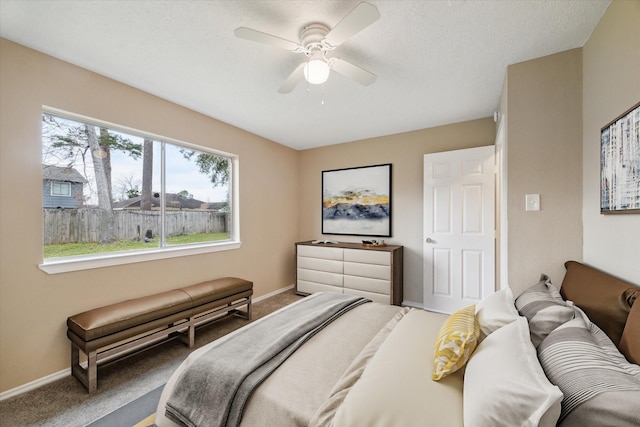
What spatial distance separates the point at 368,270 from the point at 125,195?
2.93 metres

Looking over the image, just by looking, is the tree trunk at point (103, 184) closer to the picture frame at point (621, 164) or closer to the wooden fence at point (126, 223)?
the wooden fence at point (126, 223)

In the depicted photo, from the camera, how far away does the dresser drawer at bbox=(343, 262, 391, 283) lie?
3.48m

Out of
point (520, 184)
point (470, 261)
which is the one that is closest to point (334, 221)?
point (470, 261)

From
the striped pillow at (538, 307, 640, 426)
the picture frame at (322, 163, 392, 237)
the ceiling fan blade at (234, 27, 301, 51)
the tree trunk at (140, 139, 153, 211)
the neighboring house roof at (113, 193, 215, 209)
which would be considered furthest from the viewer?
the picture frame at (322, 163, 392, 237)

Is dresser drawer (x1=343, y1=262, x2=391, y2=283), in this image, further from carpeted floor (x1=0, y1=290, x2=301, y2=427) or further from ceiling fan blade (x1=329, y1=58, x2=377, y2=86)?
ceiling fan blade (x1=329, y1=58, x2=377, y2=86)

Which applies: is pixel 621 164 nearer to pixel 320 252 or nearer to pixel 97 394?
pixel 320 252

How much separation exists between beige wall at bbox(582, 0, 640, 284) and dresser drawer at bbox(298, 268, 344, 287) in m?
2.66

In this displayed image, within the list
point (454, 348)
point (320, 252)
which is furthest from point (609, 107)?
point (320, 252)

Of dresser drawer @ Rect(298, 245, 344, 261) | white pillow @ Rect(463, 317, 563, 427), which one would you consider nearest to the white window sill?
dresser drawer @ Rect(298, 245, 344, 261)

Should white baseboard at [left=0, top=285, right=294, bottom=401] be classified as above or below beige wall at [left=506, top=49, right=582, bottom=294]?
below

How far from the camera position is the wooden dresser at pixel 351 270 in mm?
3484

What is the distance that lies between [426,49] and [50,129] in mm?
3004

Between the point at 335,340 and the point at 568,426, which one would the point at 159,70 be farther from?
the point at 568,426

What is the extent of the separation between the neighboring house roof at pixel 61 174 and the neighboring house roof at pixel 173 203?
353 mm
